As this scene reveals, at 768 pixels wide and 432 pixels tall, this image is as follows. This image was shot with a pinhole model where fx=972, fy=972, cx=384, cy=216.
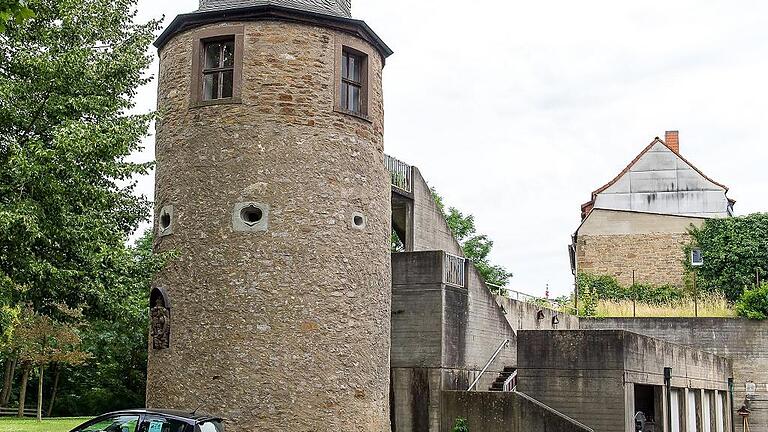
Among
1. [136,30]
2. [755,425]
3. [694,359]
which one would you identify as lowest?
[755,425]

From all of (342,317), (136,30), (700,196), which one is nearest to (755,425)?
(700,196)

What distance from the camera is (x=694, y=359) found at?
25.7 metres

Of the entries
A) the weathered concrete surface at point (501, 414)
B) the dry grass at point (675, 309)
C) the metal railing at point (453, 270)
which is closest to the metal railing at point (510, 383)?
the weathered concrete surface at point (501, 414)

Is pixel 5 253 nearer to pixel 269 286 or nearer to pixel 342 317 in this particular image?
pixel 269 286

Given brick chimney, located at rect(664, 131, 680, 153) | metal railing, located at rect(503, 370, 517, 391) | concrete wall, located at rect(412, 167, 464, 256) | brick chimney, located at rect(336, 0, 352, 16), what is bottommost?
metal railing, located at rect(503, 370, 517, 391)

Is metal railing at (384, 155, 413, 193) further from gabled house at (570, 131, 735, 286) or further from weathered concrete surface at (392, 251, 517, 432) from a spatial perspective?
gabled house at (570, 131, 735, 286)

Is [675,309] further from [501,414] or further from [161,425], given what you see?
[161,425]

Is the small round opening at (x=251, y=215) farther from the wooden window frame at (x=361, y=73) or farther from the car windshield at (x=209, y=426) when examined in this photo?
the car windshield at (x=209, y=426)

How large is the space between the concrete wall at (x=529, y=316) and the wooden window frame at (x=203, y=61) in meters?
11.6

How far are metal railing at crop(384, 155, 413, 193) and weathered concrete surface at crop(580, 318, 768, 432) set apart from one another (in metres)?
13.2

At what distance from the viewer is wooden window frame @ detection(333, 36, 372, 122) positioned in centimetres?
1905

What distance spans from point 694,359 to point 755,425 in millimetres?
8794

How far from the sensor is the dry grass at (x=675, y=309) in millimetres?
35812

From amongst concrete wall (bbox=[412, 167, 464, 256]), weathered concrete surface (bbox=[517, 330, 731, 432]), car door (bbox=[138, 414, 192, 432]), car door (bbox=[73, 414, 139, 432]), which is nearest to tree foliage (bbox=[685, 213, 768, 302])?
concrete wall (bbox=[412, 167, 464, 256])
